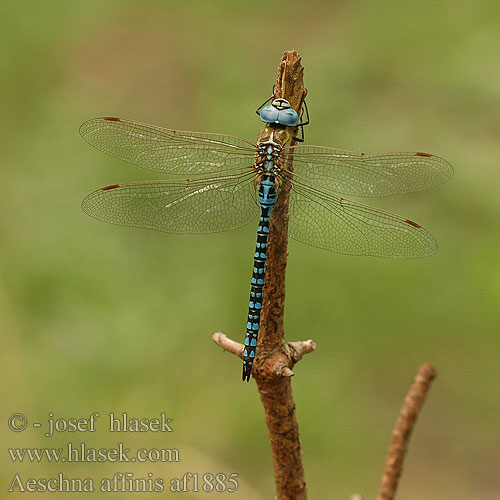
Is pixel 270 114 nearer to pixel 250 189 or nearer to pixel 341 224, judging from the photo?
pixel 250 189

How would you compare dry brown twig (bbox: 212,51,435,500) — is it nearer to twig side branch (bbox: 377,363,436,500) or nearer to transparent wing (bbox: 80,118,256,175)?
twig side branch (bbox: 377,363,436,500)

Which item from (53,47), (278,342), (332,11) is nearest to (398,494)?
(278,342)

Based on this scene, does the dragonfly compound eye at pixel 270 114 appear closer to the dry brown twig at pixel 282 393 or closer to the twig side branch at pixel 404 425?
the dry brown twig at pixel 282 393

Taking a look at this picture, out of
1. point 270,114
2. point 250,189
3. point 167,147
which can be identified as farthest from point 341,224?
point 167,147

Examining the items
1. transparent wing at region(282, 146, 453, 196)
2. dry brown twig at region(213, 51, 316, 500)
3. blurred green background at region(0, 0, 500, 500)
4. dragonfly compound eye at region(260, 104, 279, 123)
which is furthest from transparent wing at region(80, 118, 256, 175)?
blurred green background at region(0, 0, 500, 500)

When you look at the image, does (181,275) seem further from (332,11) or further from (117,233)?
(332,11)

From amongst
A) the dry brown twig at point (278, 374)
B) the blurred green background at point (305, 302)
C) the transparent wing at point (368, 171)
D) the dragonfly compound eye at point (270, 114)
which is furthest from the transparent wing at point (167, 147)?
the blurred green background at point (305, 302)
